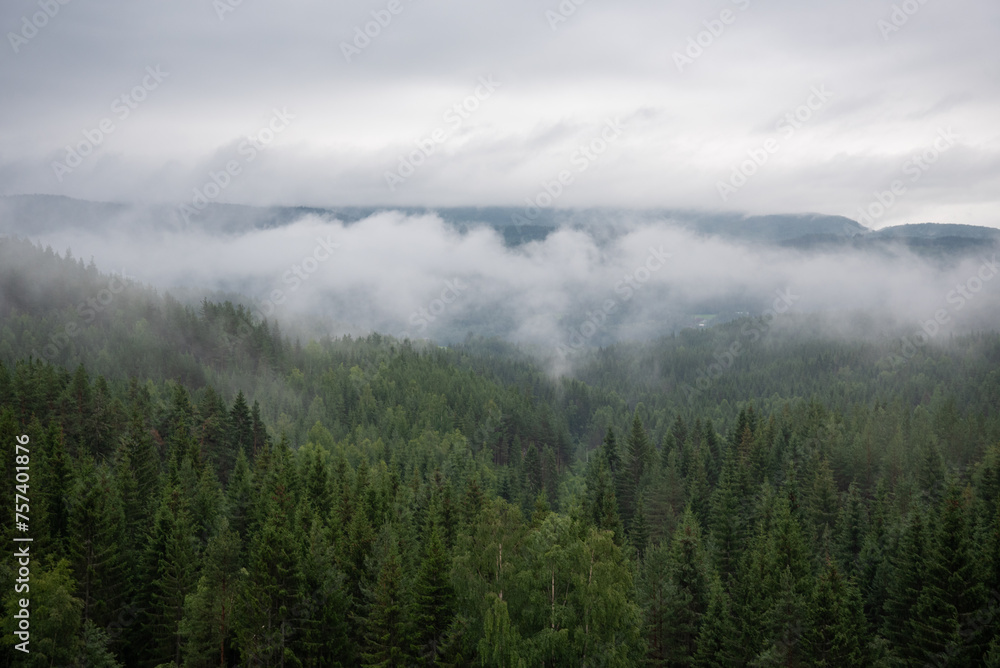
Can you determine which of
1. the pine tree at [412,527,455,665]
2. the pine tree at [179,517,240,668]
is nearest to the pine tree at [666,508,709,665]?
the pine tree at [412,527,455,665]

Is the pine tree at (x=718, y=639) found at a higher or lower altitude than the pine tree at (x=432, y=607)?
lower

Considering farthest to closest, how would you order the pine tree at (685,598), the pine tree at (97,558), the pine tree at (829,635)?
the pine tree at (685,598)
the pine tree at (97,558)
the pine tree at (829,635)

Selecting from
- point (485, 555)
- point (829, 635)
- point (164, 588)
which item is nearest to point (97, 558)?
point (164, 588)

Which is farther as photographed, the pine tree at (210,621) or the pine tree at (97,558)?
the pine tree at (97,558)

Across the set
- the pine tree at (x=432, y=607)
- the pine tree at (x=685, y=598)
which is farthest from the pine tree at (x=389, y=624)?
the pine tree at (x=685, y=598)

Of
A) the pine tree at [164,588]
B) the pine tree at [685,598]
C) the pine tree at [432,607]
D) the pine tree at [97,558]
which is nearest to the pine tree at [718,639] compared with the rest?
the pine tree at [685,598]

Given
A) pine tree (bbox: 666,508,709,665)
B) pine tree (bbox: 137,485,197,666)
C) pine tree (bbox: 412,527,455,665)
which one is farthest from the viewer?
pine tree (bbox: 666,508,709,665)

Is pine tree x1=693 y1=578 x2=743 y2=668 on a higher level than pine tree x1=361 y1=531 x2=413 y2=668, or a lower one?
lower

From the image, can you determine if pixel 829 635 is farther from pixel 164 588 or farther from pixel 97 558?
pixel 97 558

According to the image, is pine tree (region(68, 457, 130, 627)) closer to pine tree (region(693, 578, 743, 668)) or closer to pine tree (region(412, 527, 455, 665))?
pine tree (region(412, 527, 455, 665))

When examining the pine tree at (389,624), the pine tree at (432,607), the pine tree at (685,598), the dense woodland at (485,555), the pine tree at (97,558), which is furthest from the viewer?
the pine tree at (685,598)

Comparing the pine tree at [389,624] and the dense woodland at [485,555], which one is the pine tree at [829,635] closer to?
the dense woodland at [485,555]

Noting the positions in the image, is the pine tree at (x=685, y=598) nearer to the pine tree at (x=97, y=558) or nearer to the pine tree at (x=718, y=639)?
the pine tree at (x=718, y=639)

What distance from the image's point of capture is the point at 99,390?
72625 millimetres
